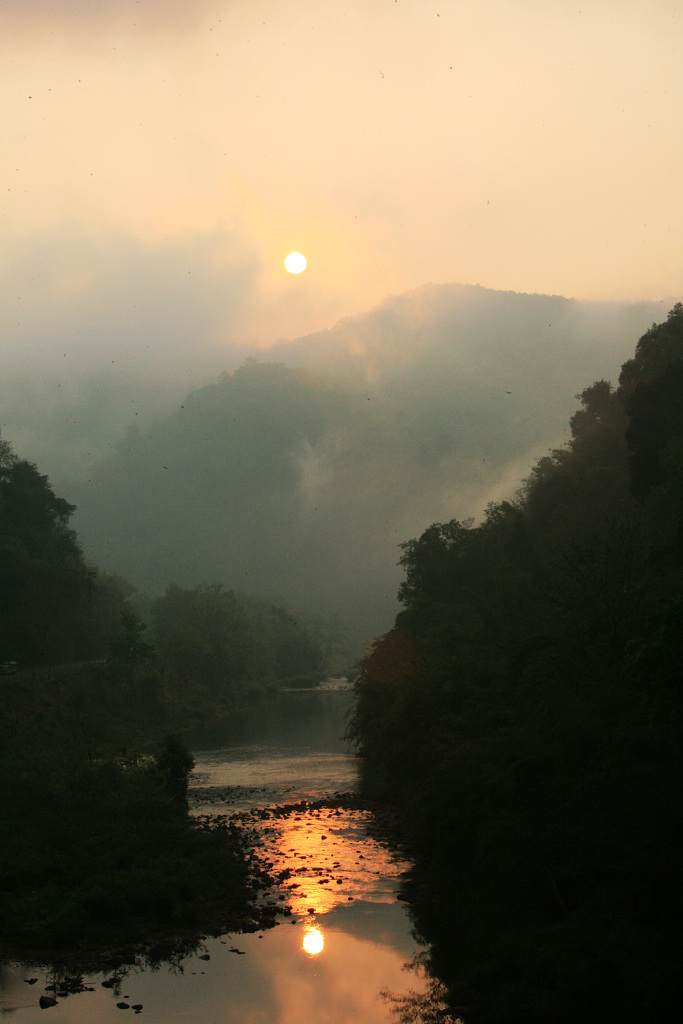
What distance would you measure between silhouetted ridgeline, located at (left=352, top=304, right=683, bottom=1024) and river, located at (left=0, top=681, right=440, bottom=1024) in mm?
1646

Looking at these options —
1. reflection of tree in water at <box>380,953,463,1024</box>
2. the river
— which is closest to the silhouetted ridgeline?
reflection of tree in water at <box>380,953,463,1024</box>

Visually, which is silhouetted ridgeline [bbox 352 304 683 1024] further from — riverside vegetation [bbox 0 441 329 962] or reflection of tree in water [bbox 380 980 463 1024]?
riverside vegetation [bbox 0 441 329 962]

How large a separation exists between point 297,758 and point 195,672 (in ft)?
152

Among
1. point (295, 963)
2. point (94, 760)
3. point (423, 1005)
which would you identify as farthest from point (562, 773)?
point (94, 760)

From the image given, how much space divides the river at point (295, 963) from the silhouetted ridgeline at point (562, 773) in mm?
1646

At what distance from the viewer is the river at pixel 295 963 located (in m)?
19.2

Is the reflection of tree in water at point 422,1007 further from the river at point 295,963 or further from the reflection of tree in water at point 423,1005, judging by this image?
the river at point 295,963

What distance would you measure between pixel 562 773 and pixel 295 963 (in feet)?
29.6

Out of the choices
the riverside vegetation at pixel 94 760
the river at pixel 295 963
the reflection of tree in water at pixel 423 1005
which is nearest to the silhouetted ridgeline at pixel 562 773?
the reflection of tree in water at pixel 423 1005

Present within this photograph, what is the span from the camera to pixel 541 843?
22484 mm

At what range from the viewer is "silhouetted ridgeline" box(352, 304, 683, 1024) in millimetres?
18484

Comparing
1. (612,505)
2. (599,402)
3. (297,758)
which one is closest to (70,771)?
(297,758)

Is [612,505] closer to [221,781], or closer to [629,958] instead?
[221,781]

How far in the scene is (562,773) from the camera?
944 inches
